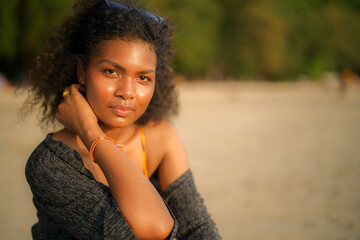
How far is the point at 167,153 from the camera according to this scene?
6.06 feet

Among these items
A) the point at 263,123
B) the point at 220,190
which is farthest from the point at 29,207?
the point at 263,123

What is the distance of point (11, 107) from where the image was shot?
14.6 metres

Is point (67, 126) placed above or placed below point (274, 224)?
above

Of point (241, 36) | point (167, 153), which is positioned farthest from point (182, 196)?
point (241, 36)

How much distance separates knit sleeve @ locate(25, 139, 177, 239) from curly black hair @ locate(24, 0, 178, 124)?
0.47 meters

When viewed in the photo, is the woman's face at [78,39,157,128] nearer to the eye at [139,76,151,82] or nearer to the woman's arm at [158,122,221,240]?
the eye at [139,76,151,82]

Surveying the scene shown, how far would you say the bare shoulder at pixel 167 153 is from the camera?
183 cm

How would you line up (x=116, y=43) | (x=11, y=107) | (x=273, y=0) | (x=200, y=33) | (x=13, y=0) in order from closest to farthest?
(x=116, y=43)
(x=11, y=107)
(x=13, y=0)
(x=200, y=33)
(x=273, y=0)

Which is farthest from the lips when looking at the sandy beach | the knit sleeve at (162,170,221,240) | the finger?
the sandy beach

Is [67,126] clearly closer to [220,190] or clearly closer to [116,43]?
[116,43]

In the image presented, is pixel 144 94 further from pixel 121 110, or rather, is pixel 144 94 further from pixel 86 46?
pixel 86 46

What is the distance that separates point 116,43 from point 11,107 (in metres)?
15.0

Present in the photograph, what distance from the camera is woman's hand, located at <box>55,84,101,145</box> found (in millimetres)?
1532

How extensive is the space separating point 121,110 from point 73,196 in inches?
18.2
